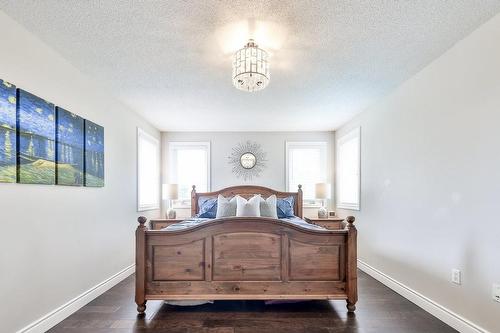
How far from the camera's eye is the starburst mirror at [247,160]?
5728mm

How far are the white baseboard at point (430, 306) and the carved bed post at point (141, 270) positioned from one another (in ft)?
8.58

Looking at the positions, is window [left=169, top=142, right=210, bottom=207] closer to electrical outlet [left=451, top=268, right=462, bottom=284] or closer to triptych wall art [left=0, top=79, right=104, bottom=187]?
triptych wall art [left=0, top=79, right=104, bottom=187]

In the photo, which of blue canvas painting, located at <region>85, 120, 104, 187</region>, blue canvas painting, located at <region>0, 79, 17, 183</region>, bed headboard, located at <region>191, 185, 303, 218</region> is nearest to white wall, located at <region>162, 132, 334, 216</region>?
bed headboard, located at <region>191, 185, 303, 218</region>

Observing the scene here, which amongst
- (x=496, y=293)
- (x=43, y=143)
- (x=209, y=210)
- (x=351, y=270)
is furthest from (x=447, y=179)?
(x=43, y=143)

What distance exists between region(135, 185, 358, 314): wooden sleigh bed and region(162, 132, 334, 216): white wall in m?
2.87

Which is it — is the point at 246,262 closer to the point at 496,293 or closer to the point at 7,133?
the point at 496,293

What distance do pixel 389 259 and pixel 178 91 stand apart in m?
3.19

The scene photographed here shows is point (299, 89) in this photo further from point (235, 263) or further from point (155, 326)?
point (155, 326)

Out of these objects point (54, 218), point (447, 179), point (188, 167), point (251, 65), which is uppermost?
point (251, 65)

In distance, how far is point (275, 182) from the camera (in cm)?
571

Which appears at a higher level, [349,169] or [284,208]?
[349,169]

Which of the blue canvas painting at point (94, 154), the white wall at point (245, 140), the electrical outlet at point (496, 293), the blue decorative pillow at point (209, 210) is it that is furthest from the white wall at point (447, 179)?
the blue canvas painting at point (94, 154)

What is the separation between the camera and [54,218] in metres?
2.55

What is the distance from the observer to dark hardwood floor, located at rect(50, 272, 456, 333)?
2443 millimetres
